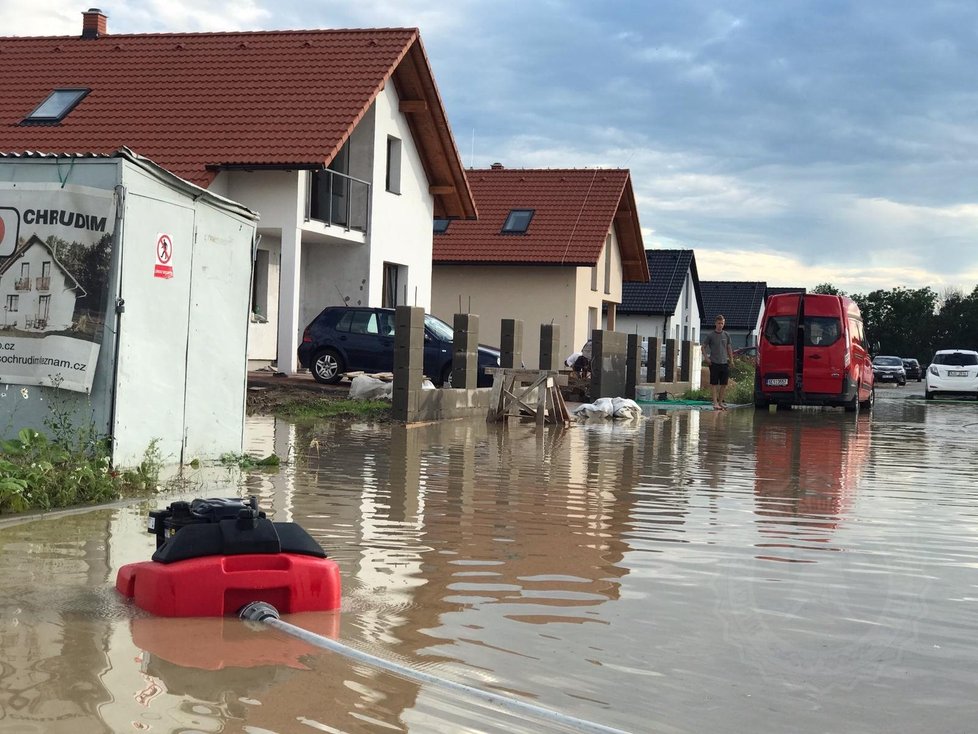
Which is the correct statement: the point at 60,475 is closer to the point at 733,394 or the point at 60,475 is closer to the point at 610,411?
the point at 610,411

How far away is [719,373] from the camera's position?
2838 centimetres

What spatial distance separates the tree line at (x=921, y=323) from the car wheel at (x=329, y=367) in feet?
340

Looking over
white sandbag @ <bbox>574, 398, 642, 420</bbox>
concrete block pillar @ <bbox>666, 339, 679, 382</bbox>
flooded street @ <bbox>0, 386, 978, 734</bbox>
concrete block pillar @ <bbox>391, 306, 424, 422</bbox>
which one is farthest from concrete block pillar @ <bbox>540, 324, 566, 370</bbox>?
flooded street @ <bbox>0, 386, 978, 734</bbox>

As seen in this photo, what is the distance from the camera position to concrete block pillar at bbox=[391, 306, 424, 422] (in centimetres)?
1861

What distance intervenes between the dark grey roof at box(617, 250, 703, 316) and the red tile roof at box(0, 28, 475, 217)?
105ft

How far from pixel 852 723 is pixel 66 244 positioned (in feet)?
24.0

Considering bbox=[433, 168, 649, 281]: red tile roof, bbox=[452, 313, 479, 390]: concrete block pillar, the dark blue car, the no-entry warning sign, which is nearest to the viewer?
the no-entry warning sign

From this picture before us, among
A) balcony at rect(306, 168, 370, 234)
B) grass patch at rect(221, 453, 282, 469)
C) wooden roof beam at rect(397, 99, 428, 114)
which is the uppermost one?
wooden roof beam at rect(397, 99, 428, 114)

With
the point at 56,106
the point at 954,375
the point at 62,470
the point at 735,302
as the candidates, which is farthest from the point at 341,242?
the point at 735,302

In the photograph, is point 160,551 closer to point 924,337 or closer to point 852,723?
point 852,723

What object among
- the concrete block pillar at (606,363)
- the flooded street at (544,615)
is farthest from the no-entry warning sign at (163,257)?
the concrete block pillar at (606,363)

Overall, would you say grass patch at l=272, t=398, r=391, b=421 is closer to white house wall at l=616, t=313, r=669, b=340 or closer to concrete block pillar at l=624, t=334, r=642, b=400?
concrete block pillar at l=624, t=334, r=642, b=400

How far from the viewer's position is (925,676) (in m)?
5.04

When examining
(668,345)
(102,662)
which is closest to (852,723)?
(102,662)
